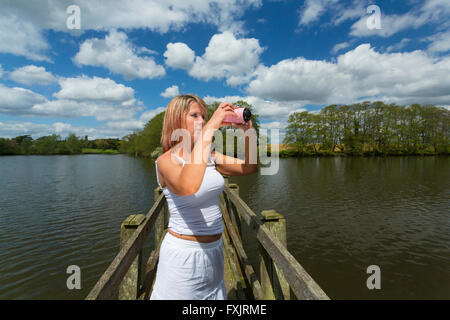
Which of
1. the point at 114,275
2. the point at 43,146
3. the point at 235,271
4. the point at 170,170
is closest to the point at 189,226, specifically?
the point at 170,170

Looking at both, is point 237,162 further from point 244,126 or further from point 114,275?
point 114,275

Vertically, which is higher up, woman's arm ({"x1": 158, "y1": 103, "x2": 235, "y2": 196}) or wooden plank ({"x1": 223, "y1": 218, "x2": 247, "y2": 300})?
woman's arm ({"x1": 158, "y1": 103, "x2": 235, "y2": 196})

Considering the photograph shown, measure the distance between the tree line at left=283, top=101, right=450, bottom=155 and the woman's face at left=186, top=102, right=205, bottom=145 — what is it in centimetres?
6795

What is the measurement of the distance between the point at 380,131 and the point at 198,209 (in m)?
74.9

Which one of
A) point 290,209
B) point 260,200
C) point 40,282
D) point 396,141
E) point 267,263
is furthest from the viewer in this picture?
point 396,141

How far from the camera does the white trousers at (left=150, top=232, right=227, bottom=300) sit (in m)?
1.56

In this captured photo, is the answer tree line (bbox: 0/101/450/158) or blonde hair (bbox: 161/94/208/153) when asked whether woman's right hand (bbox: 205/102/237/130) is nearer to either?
blonde hair (bbox: 161/94/208/153)

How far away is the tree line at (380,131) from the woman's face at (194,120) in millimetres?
67950

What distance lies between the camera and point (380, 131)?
62188 millimetres

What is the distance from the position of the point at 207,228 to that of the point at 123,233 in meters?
1.75

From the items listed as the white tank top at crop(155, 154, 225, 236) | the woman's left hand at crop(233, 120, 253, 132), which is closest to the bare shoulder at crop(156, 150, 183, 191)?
the white tank top at crop(155, 154, 225, 236)
